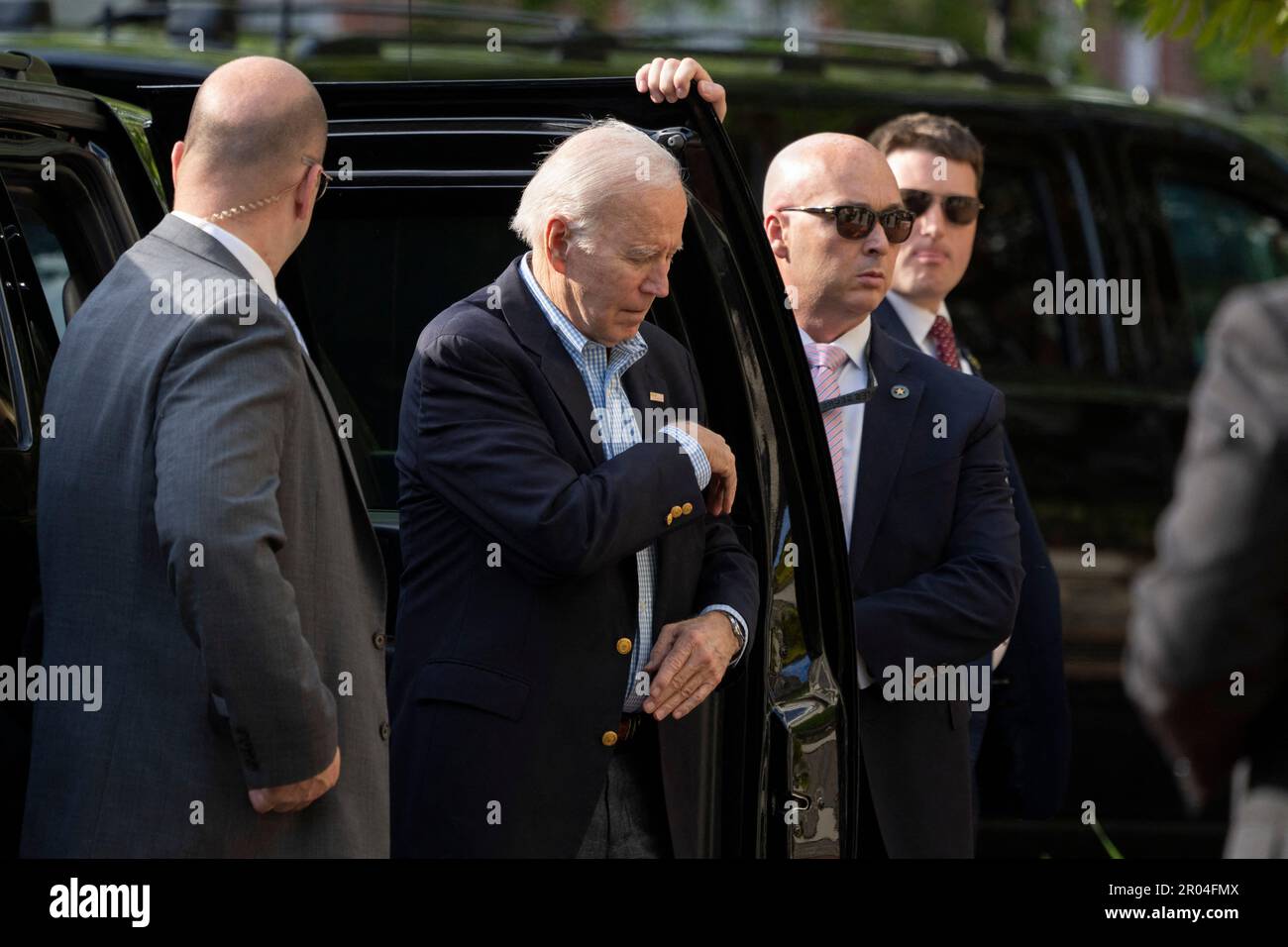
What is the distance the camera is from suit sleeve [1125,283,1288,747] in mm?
1662

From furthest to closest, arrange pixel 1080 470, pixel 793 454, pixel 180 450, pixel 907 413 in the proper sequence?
pixel 1080 470, pixel 907 413, pixel 793 454, pixel 180 450

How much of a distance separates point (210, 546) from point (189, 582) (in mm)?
61

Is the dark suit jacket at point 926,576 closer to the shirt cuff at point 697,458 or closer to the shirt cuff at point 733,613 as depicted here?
the shirt cuff at point 733,613

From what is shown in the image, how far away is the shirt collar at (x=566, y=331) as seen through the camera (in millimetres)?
3047

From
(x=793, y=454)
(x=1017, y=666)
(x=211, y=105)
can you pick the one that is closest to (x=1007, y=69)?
(x=1017, y=666)

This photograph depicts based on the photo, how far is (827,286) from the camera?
372cm

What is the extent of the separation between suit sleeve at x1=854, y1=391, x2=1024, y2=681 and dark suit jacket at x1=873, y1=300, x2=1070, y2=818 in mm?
278

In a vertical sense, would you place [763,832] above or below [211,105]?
below

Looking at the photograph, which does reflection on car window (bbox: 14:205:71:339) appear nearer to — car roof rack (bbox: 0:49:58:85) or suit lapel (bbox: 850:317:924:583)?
car roof rack (bbox: 0:49:58:85)

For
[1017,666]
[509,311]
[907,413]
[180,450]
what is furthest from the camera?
[1017,666]

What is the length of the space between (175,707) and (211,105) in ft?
2.88

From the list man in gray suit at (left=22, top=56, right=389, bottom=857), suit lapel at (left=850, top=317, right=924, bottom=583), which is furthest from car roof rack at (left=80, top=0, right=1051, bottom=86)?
man in gray suit at (left=22, top=56, right=389, bottom=857)
